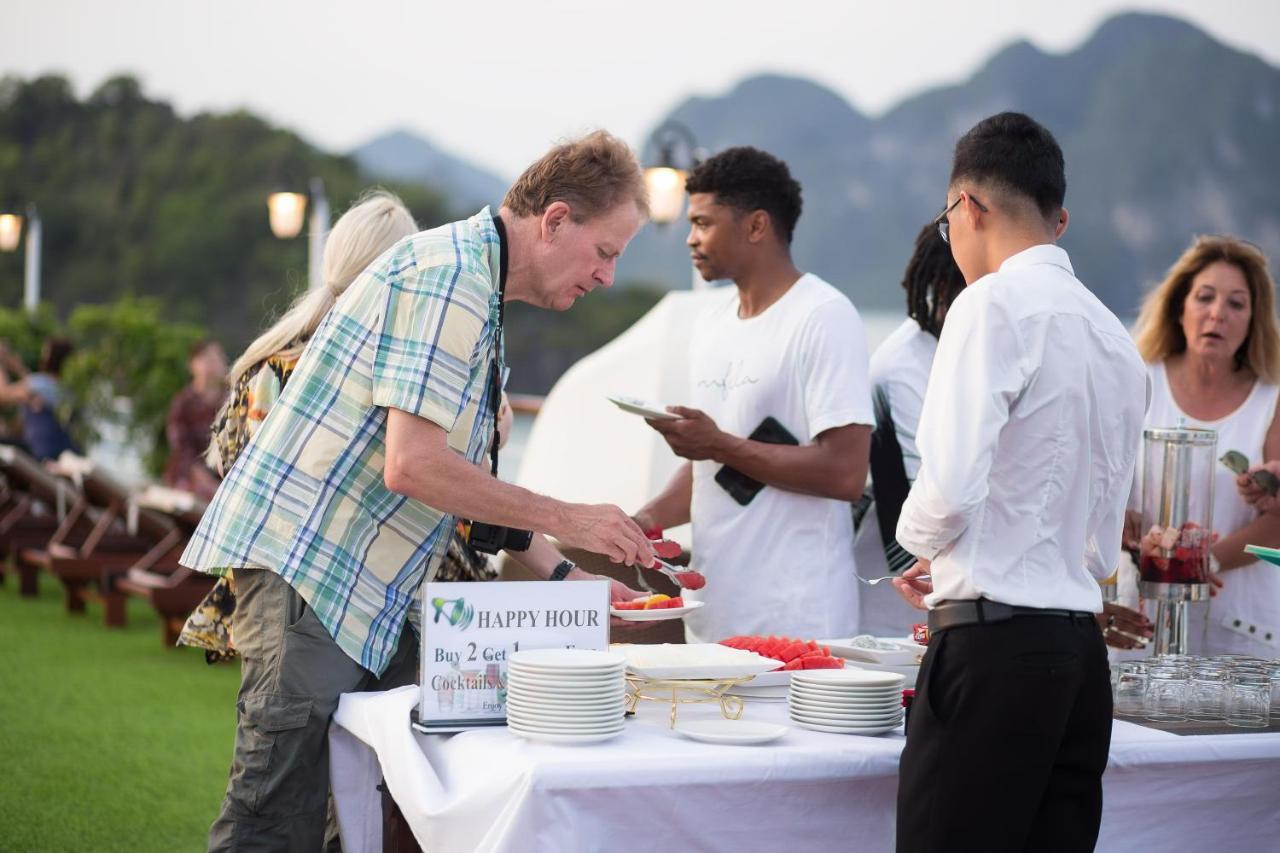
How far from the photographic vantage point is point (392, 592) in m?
2.17

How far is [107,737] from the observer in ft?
16.0

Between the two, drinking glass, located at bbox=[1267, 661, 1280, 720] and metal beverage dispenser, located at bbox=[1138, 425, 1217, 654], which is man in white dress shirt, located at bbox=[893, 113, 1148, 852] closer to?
drinking glass, located at bbox=[1267, 661, 1280, 720]

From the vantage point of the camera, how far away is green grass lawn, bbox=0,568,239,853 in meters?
3.80

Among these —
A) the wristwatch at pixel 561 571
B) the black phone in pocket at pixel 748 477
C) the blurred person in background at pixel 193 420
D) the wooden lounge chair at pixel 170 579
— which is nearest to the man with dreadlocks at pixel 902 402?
the black phone in pocket at pixel 748 477

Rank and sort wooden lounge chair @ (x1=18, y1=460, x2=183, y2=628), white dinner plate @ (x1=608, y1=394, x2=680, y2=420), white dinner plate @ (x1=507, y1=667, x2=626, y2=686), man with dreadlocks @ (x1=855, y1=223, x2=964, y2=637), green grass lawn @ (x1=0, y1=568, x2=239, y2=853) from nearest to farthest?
white dinner plate @ (x1=507, y1=667, x2=626, y2=686) → white dinner plate @ (x1=608, y1=394, x2=680, y2=420) → man with dreadlocks @ (x1=855, y1=223, x2=964, y2=637) → green grass lawn @ (x1=0, y1=568, x2=239, y2=853) → wooden lounge chair @ (x1=18, y1=460, x2=183, y2=628)

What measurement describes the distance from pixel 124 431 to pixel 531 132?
132 feet

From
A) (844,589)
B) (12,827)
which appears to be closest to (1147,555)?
(844,589)

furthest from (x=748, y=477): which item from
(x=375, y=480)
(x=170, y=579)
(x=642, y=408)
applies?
(x=170, y=579)

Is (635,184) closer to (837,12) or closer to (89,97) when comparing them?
(89,97)

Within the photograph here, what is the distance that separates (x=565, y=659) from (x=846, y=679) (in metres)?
0.40

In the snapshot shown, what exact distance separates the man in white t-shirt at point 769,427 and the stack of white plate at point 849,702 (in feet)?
2.83

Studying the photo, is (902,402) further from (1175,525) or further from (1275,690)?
(1275,690)

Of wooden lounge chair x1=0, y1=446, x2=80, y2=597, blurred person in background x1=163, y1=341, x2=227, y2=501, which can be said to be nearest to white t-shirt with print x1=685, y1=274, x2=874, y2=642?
blurred person in background x1=163, y1=341, x2=227, y2=501

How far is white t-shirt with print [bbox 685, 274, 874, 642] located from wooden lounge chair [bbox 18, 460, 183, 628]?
4.83m
